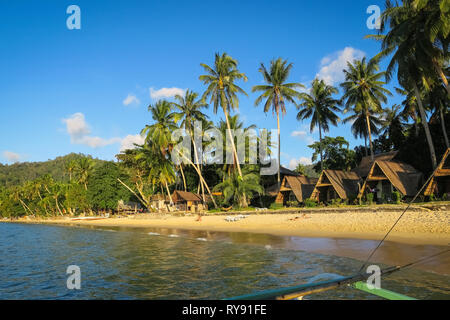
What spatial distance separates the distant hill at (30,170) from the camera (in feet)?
423

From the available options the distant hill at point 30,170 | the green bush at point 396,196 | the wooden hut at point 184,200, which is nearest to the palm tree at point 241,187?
the green bush at point 396,196

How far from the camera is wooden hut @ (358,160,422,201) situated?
23906 mm

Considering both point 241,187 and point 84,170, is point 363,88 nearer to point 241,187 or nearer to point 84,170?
point 241,187

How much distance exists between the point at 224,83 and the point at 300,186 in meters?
14.1

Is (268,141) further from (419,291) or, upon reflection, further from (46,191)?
(46,191)

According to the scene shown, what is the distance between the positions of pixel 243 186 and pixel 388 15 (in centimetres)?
1984

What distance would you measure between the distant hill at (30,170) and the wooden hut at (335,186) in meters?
110

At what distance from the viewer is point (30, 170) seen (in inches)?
5566

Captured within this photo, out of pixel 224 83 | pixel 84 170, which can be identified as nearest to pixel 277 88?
pixel 224 83

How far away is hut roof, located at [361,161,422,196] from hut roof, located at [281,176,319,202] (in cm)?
688

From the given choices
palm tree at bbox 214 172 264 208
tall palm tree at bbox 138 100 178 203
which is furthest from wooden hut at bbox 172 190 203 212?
palm tree at bbox 214 172 264 208

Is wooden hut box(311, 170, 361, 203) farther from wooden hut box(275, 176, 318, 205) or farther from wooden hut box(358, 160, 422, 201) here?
wooden hut box(275, 176, 318, 205)
